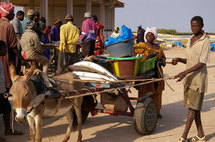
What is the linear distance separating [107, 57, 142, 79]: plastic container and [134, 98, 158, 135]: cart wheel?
2.06 ft

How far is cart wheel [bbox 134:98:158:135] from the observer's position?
214 inches

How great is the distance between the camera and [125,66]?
5.41 metres

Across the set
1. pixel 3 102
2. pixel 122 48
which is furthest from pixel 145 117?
pixel 3 102

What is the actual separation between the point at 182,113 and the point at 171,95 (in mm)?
2083

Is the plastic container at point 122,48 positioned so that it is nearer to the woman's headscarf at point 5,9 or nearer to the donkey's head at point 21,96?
the woman's headscarf at point 5,9

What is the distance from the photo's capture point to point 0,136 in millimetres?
5387

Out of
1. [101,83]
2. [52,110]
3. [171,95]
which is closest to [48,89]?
[52,110]


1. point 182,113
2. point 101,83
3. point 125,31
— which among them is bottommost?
point 182,113

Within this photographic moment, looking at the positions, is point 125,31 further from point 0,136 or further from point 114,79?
point 0,136

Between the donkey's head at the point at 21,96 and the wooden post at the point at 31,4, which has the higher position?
the wooden post at the point at 31,4

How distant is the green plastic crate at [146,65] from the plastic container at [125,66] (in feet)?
0.94

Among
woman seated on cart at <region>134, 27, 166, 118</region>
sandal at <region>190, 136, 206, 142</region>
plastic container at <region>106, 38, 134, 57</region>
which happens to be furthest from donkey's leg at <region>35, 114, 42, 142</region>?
sandal at <region>190, 136, 206, 142</region>

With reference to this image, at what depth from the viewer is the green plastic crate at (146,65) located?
5.80 meters

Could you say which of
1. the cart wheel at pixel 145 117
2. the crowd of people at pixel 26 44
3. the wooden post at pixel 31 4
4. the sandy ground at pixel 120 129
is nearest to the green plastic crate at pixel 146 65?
the sandy ground at pixel 120 129
